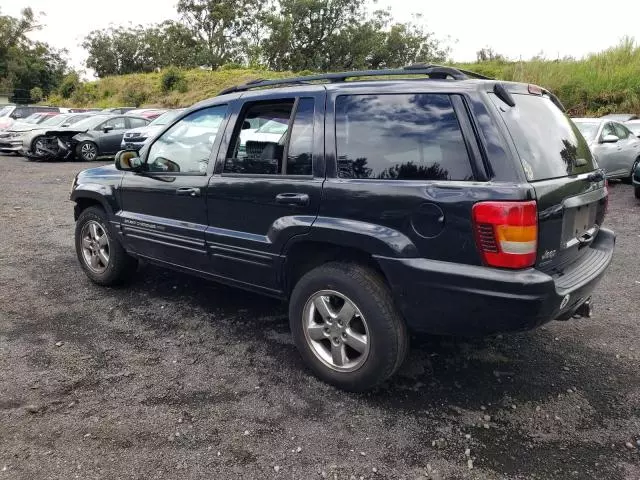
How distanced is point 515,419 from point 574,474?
1.48ft

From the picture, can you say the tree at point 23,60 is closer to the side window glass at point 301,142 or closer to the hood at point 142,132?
the hood at point 142,132

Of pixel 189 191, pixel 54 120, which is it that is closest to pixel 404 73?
pixel 189 191

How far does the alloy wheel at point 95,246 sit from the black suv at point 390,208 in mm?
1232

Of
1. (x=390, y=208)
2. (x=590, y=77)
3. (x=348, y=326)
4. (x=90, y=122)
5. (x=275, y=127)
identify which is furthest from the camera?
(x=590, y=77)

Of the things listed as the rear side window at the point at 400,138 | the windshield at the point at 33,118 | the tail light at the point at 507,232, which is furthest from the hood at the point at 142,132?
the tail light at the point at 507,232

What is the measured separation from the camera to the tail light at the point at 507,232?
7.90 feet

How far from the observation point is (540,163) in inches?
106

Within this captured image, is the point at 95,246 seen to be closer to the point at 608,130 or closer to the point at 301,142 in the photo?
the point at 301,142

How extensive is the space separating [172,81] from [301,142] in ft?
116

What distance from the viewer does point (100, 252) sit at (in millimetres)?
4711

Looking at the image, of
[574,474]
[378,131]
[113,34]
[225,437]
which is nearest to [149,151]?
[378,131]

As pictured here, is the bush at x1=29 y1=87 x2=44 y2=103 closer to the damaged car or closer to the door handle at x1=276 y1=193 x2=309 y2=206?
the damaged car

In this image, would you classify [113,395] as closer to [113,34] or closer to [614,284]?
[614,284]

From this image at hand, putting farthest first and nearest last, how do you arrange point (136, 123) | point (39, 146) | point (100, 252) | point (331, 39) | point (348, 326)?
point (331, 39) < point (136, 123) < point (39, 146) < point (100, 252) < point (348, 326)
